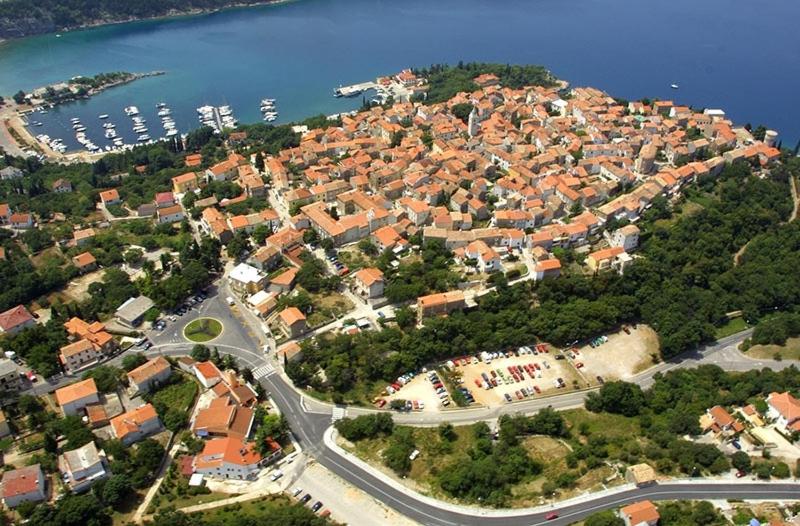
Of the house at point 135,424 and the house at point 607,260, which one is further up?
the house at point 607,260

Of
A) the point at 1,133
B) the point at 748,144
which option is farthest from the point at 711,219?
the point at 1,133

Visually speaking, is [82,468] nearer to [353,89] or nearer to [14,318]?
[14,318]

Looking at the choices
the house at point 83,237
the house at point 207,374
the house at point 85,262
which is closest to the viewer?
the house at point 207,374

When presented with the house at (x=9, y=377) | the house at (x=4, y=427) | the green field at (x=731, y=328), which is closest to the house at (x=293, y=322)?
the house at (x=9, y=377)

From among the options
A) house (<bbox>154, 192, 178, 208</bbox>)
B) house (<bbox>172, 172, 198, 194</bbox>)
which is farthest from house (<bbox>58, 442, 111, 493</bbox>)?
house (<bbox>172, 172, 198, 194</bbox>)

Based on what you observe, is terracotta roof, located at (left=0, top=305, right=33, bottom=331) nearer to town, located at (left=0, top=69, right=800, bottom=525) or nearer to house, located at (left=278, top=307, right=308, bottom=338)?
town, located at (left=0, top=69, right=800, bottom=525)

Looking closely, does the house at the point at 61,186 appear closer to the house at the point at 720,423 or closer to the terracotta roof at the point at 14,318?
the terracotta roof at the point at 14,318

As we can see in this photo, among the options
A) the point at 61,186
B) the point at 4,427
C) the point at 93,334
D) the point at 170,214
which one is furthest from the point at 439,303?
the point at 61,186
